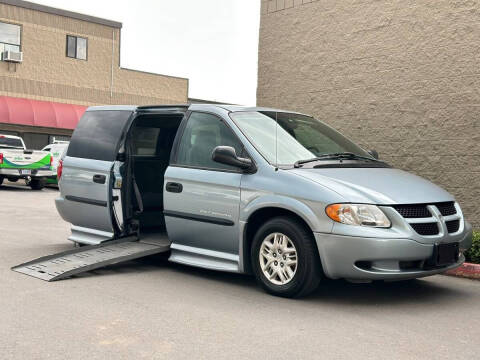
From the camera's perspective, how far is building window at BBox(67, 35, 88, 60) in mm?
36312

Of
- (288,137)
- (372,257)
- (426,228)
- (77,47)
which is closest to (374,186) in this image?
(426,228)

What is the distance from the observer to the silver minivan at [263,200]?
231 inches

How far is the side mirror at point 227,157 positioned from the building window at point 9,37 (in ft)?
98.4

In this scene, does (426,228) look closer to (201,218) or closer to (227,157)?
(227,157)

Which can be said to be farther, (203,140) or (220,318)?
(203,140)

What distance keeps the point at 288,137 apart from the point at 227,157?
0.85 metres

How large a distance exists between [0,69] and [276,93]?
24472 millimetres

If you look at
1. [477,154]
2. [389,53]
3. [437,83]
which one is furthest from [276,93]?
[477,154]

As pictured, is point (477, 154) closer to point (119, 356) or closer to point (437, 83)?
point (437, 83)

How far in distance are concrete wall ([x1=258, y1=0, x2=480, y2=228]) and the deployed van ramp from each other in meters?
4.53

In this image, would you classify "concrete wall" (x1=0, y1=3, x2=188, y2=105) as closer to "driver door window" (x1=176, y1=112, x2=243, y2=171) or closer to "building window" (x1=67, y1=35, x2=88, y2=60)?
"building window" (x1=67, y1=35, x2=88, y2=60)

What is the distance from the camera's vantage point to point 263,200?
6395mm

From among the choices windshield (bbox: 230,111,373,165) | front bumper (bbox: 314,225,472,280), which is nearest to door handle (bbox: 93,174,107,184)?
windshield (bbox: 230,111,373,165)

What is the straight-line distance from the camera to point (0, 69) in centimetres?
3334
